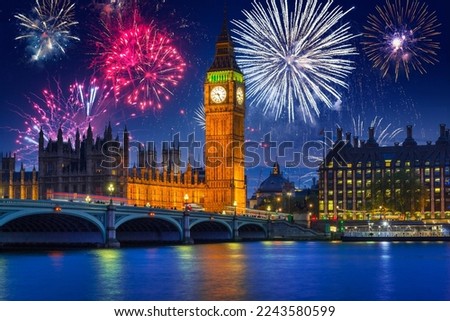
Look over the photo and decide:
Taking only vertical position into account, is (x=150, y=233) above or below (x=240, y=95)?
below

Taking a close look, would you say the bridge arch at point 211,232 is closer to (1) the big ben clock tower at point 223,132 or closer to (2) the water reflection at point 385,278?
(1) the big ben clock tower at point 223,132

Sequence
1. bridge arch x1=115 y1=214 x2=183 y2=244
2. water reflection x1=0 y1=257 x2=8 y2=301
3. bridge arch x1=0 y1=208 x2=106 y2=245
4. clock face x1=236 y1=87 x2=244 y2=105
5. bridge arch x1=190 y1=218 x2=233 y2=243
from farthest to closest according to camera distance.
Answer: clock face x1=236 y1=87 x2=244 y2=105
bridge arch x1=190 y1=218 x2=233 y2=243
bridge arch x1=115 y1=214 x2=183 y2=244
bridge arch x1=0 y1=208 x2=106 y2=245
water reflection x1=0 y1=257 x2=8 y2=301

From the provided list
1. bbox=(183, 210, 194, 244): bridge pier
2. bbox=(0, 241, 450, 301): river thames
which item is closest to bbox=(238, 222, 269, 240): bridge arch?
bbox=(183, 210, 194, 244): bridge pier

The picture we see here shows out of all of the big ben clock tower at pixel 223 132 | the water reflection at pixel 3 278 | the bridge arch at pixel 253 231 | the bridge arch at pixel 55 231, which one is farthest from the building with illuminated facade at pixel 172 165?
the water reflection at pixel 3 278

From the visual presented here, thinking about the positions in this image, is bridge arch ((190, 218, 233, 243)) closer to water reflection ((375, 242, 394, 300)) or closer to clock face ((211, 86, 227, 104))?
clock face ((211, 86, 227, 104))

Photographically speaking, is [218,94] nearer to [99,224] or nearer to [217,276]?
[99,224]

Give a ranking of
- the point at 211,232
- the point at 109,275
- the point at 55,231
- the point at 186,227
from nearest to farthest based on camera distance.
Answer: the point at 109,275 → the point at 55,231 → the point at 186,227 → the point at 211,232

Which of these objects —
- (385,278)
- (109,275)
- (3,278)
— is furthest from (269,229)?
(3,278)
